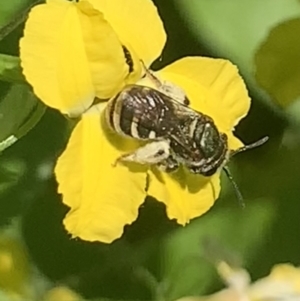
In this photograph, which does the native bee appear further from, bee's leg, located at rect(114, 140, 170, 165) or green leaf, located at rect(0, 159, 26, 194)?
green leaf, located at rect(0, 159, 26, 194)

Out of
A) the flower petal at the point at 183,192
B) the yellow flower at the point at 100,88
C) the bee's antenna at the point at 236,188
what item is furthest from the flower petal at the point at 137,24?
the bee's antenna at the point at 236,188

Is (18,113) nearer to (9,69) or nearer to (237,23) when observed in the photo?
(9,69)

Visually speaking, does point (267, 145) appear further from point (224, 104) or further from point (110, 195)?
point (110, 195)

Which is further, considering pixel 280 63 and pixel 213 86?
pixel 280 63

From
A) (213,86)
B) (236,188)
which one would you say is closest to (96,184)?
(213,86)

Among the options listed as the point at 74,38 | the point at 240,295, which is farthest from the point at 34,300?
the point at 74,38

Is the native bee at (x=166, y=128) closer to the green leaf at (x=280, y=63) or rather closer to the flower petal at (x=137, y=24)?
the flower petal at (x=137, y=24)

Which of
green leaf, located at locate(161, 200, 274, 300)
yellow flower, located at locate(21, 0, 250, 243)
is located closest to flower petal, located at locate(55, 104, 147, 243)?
yellow flower, located at locate(21, 0, 250, 243)
